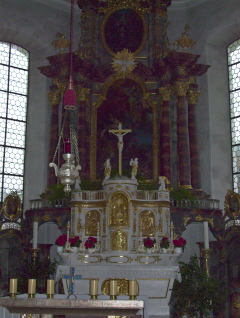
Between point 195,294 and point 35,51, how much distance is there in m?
12.5

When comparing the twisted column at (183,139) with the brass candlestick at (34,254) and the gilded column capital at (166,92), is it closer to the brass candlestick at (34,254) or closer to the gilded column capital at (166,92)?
the gilded column capital at (166,92)

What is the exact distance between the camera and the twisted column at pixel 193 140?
18.0 m

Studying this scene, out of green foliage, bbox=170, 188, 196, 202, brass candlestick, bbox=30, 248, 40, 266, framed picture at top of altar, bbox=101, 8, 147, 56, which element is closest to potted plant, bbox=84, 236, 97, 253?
brass candlestick, bbox=30, 248, 40, 266

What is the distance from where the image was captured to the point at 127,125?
61.2 feet

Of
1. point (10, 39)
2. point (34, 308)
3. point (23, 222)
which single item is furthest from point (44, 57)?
point (34, 308)

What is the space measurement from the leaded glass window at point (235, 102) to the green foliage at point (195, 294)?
705cm

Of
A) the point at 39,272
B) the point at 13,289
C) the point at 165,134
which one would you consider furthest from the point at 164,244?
the point at 13,289

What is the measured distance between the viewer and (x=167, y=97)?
60.3 feet

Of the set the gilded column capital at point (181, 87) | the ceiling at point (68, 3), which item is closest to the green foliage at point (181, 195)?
the gilded column capital at point (181, 87)

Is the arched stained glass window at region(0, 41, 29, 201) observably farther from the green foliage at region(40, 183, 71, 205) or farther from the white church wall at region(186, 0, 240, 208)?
the white church wall at region(186, 0, 240, 208)

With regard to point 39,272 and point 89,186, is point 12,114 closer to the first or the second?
point 89,186

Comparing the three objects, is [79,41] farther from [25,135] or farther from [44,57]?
[25,135]

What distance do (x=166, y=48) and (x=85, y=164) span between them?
5.21 m

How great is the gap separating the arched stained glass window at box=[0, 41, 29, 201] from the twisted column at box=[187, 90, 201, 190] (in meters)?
6.32
